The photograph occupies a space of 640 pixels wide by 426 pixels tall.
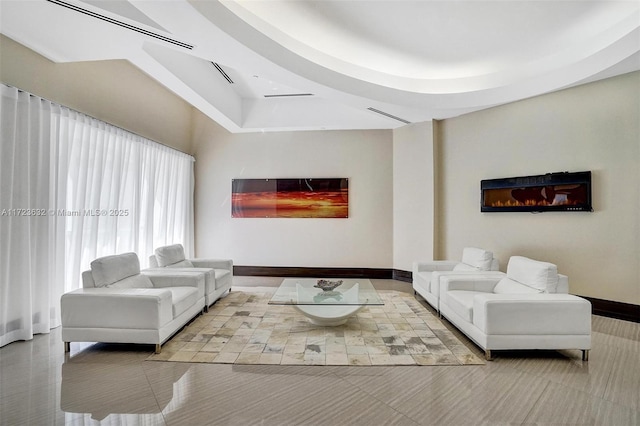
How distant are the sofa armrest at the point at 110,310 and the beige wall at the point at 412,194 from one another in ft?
15.8

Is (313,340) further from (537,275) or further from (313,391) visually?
(537,275)

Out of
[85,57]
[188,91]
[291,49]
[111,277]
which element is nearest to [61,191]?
[111,277]

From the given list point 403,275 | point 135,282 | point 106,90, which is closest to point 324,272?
point 403,275

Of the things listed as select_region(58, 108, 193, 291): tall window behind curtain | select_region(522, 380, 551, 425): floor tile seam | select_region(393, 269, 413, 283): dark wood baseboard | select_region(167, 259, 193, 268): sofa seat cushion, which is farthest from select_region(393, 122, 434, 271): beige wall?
select_region(58, 108, 193, 291): tall window behind curtain

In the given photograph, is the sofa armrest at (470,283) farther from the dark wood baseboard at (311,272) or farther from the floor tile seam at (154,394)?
the floor tile seam at (154,394)

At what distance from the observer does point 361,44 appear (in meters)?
4.39

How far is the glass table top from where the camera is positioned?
3.64m

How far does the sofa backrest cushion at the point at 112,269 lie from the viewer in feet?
11.4

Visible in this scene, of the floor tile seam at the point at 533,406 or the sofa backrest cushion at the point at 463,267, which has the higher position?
the sofa backrest cushion at the point at 463,267

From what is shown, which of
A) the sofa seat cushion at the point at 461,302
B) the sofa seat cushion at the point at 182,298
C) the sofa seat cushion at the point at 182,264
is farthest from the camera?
the sofa seat cushion at the point at 182,264

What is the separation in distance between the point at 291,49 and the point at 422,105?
2467 millimetres

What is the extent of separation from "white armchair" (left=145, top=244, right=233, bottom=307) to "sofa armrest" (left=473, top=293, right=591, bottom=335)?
11.7 feet

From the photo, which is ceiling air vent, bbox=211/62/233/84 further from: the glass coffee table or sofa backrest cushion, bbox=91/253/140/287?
the glass coffee table

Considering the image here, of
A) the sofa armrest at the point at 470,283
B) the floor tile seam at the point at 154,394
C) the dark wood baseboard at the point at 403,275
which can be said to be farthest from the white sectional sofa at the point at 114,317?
the dark wood baseboard at the point at 403,275
